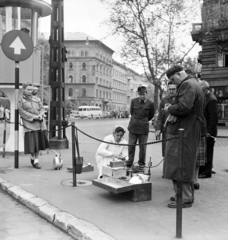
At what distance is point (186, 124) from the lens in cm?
471

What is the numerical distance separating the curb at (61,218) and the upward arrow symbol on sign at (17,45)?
3.12 metres

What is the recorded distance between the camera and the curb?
381cm

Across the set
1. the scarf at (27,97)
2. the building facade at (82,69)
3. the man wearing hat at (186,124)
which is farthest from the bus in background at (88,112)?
the man wearing hat at (186,124)

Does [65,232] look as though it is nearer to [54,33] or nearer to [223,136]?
[54,33]

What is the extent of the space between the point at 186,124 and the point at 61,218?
202 cm

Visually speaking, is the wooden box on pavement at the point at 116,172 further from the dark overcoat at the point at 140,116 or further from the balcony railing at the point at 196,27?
the balcony railing at the point at 196,27

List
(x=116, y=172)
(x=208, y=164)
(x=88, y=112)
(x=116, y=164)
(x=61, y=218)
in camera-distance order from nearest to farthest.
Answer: (x=61, y=218) < (x=116, y=172) < (x=116, y=164) < (x=208, y=164) < (x=88, y=112)

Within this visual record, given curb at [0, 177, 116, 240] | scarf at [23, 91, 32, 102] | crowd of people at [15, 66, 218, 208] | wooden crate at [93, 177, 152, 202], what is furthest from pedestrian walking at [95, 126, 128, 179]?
scarf at [23, 91, 32, 102]

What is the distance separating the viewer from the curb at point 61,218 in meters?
3.81

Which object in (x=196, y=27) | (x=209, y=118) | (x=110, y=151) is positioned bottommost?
(x=110, y=151)

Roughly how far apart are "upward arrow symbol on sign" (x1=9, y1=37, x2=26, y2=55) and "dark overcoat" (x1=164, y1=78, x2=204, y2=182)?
4.15m

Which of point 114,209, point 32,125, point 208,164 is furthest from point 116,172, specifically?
point 32,125

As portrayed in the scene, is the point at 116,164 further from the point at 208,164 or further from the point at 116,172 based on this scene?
the point at 208,164

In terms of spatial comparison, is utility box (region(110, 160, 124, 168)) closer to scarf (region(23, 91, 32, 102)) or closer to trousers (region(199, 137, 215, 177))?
trousers (region(199, 137, 215, 177))
